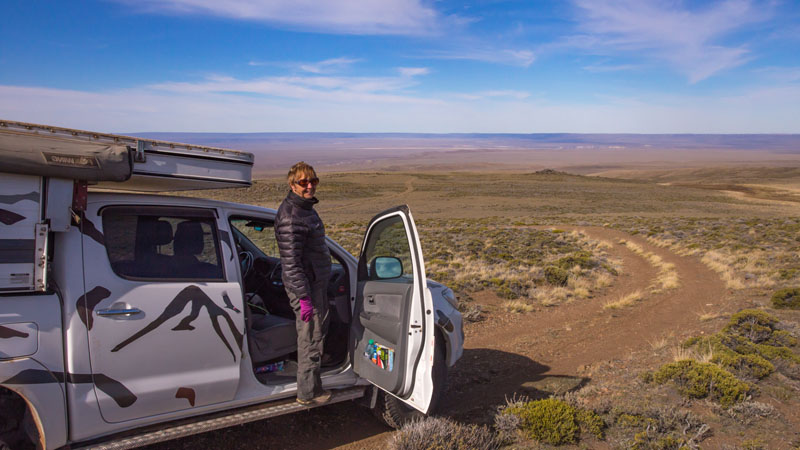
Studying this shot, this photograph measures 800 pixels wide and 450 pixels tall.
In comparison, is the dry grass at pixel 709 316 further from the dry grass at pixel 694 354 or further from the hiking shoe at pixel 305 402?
the hiking shoe at pixel 305 402

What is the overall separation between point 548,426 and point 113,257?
371cm

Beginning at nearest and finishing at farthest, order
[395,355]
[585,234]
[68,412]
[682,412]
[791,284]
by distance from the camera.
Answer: [68,412] < [395,355] < [682,412] < [791,284] < [585,234]

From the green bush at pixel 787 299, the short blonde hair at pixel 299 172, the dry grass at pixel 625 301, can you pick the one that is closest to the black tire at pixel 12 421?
the short blonde hair at pixel 299 172

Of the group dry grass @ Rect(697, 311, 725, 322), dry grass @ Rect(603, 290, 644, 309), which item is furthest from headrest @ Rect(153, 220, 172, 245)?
dry grass @ Rect(697, 311, 725, 322)

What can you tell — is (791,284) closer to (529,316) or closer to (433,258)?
(529,316)

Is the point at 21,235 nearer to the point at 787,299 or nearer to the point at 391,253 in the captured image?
the point at 391,253

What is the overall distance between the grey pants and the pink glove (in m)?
0.04

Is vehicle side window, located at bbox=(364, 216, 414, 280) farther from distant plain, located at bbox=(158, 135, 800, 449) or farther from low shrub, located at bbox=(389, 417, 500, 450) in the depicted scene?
distant plain, located at bbox=(158, 135, 800, 449)

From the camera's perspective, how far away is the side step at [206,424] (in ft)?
10.9

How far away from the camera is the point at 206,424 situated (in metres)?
3.63

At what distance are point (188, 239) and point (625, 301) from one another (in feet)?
29.3

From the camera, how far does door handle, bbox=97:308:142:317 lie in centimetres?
324

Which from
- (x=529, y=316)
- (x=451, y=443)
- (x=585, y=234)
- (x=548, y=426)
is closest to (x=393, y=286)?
(x=451, y=443)

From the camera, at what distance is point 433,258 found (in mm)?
15359
